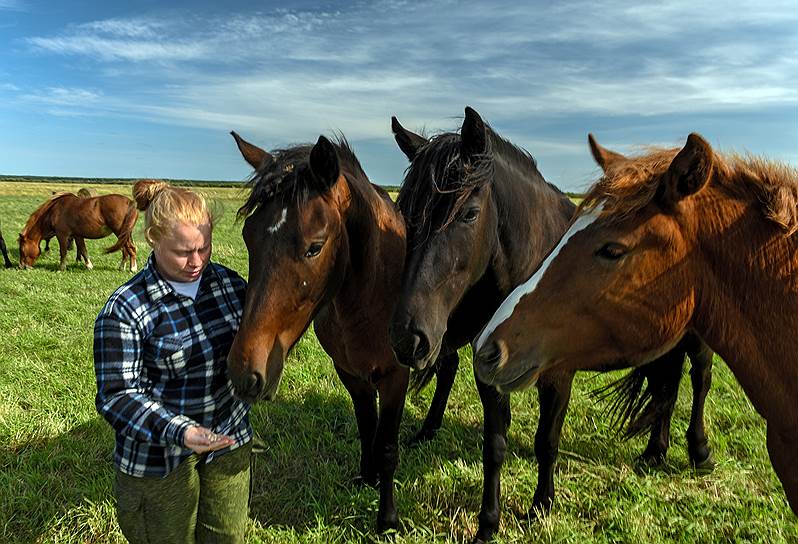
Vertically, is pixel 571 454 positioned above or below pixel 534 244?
below

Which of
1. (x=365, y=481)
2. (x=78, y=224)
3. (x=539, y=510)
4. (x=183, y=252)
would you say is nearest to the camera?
(x=183, y=252)

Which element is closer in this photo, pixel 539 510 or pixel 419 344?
pixel 419 344

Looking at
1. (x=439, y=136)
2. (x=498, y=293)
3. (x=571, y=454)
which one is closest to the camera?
(x=439, y=136)

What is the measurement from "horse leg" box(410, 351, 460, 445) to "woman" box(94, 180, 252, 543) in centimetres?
236

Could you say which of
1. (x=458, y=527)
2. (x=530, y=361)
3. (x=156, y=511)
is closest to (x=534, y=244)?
(x=530, y=361)

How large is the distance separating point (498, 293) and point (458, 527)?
5.24 feet

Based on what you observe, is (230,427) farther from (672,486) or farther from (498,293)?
(672,486)

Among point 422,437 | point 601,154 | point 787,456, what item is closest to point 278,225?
point 601,154

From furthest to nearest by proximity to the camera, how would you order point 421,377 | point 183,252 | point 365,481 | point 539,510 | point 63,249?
1. point 63,249
2. point 421,377
3. point 365,481
4. point 539,510
5. point 183,252

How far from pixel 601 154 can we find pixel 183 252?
201 centimetres

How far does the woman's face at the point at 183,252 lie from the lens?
85.5 inches

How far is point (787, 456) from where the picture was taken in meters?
1.85

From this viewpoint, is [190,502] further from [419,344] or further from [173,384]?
[419,344]

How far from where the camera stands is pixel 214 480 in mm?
2422
